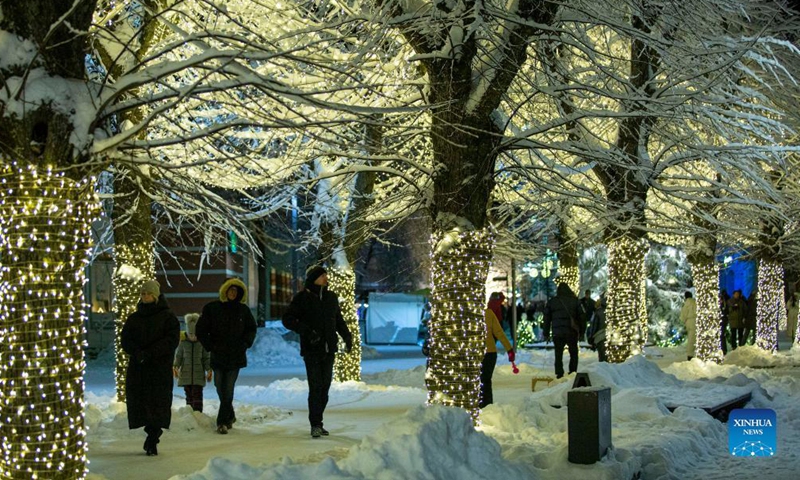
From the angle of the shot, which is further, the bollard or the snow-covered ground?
the bollard

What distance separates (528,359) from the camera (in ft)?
91.2

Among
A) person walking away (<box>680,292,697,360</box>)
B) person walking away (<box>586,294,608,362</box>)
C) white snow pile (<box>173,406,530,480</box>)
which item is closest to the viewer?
white snow pile (<box>173,406,530,480</box>)

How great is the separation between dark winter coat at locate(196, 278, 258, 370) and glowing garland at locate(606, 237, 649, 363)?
9657 millimetres

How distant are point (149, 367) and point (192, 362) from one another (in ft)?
9.38

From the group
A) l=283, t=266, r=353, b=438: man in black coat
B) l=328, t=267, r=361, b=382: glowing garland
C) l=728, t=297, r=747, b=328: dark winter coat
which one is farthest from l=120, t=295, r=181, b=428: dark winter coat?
l=728, t=297, r=747, b=328: dark winter coat

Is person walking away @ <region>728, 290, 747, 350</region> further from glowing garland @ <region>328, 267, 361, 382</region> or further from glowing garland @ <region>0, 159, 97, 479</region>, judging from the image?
glowing garland @ <region>0, 159, 97, 479</region>

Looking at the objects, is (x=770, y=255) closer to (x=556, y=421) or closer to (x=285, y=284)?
(x=556, y=421)

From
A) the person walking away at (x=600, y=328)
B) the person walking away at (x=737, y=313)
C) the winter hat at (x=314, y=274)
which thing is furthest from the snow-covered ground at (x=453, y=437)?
the person walking away at (x=737, y=313)

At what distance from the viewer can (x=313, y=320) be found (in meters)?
10.9

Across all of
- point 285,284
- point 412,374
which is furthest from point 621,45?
point 285,284

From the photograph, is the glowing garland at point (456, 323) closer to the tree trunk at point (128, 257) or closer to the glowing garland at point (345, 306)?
the tree trunk at point (128, 257)

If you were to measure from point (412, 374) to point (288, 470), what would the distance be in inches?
668

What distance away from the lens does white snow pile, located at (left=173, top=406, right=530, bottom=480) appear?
691 centimetres

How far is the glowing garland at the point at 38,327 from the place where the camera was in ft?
22.1
